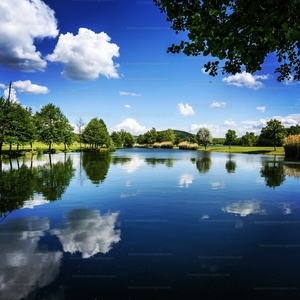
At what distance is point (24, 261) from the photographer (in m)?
5.75

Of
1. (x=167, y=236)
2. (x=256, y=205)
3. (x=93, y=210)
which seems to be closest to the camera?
(x=167, y=236)

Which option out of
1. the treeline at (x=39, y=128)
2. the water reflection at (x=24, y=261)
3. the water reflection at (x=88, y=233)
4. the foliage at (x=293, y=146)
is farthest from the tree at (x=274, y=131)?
the water reflection at (x=24, y=261)

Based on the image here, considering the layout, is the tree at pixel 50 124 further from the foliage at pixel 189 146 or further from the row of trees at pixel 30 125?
the foliage at pixel 189 146

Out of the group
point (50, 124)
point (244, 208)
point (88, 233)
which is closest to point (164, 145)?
point (50, 124)

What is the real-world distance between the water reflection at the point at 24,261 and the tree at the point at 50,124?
5727 cm

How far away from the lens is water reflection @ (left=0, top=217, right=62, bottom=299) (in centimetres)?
475

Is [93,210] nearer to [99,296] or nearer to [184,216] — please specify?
[184,216]

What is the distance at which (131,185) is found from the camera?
16.3 metres

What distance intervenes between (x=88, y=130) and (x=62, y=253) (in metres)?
74.0

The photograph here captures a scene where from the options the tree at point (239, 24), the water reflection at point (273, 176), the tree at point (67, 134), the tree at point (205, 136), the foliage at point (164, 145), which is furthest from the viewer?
the foliage at point (164, 145)

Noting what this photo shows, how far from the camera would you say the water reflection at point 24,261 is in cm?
475

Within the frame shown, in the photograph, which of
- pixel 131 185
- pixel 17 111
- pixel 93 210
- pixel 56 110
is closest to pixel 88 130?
pixel 56 110

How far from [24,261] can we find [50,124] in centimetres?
6281

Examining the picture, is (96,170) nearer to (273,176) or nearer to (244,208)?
(273,176)
